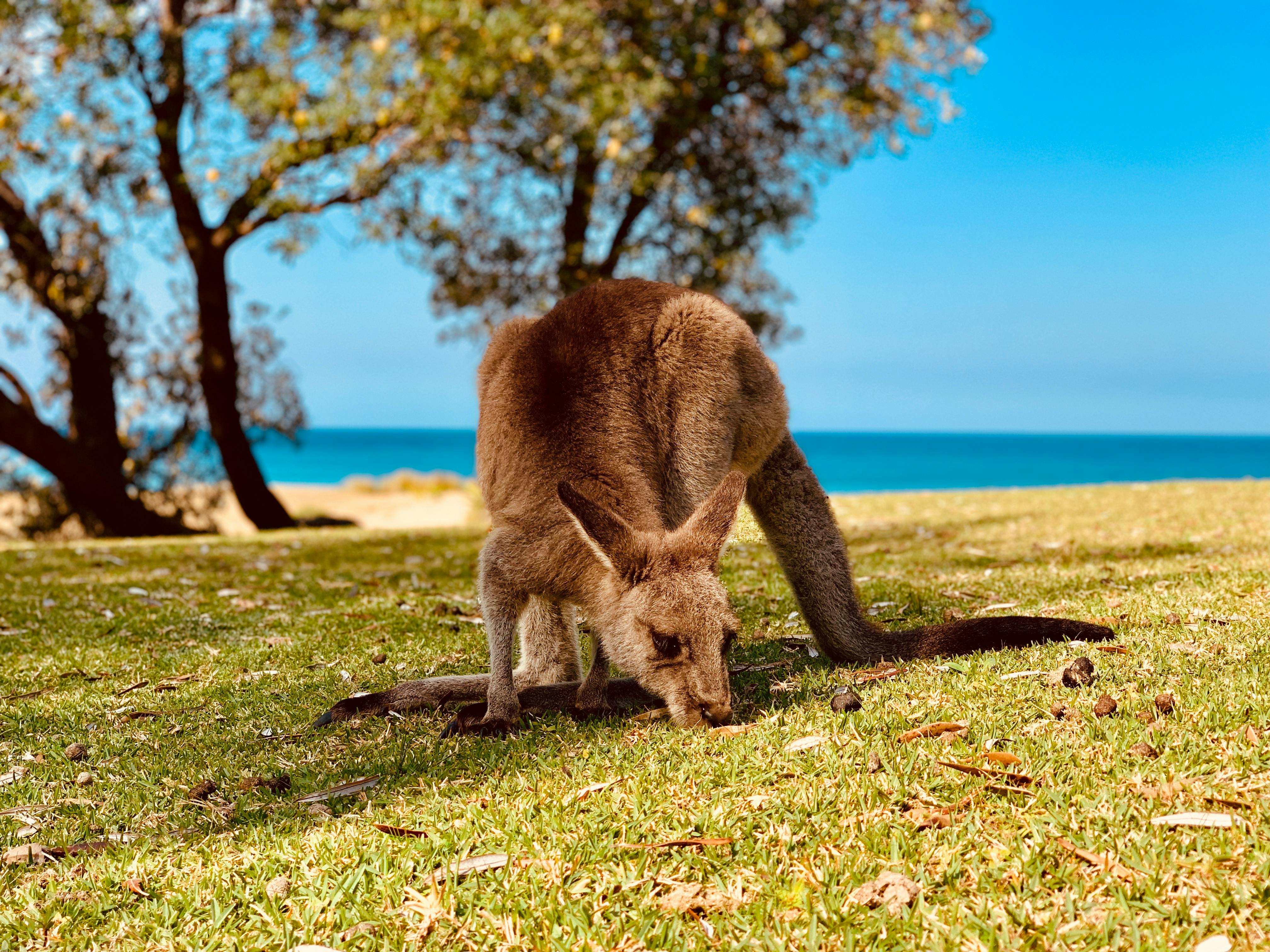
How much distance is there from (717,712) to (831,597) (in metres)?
1.00

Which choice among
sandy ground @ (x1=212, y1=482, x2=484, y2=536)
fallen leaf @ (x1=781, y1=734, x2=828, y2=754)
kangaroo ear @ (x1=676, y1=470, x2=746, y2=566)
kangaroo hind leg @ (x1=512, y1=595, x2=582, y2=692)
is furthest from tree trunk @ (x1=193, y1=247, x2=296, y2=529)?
fallen leaf @ (x1=781, y1=734, x2=828, y2=754)

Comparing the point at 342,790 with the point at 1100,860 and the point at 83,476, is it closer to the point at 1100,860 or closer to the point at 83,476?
the point at 1100,860

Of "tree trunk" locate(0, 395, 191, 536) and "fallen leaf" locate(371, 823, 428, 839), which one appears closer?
"fallen leaf" locate(371, 823, 428, 839)

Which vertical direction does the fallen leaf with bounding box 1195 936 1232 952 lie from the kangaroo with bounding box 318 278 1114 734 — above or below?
below

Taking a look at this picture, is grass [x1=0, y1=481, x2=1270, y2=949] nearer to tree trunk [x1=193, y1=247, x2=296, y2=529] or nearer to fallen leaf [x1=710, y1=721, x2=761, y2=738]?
fallen leaf [x1=710, y1=721, x2=761, y2=738]

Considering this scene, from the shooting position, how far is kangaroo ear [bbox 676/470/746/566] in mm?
3092

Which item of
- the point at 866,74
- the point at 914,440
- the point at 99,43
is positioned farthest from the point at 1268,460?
the point at 99,43

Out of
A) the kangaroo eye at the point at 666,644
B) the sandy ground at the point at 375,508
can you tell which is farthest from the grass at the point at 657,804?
the sandy ground at the point at 375,508

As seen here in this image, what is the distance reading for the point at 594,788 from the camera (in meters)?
2.75

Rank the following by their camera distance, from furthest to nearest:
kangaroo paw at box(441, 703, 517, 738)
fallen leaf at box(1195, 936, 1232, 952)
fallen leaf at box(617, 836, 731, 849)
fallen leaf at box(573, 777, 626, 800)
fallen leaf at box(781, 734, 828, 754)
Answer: kangaroo paw at box(441, 703, 517, 738) < fallen leaf at box(781, 734, 828, 754) < fallen leaf at box(573, 777, 626, 800) < fallen leaf at box(617, 836, 731, 849) < fallen leaf at box(1195, 936, 1232, 952)

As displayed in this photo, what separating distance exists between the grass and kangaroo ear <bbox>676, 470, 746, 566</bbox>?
1.30 ft

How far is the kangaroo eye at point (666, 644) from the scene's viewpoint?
305cm

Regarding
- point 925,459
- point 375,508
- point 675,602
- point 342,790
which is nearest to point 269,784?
point 342,790

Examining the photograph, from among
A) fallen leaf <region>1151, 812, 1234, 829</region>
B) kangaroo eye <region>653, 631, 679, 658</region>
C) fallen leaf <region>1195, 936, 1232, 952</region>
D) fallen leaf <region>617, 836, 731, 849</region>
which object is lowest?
fallen leaf <region>1195, 936, 1232, 952</region>
